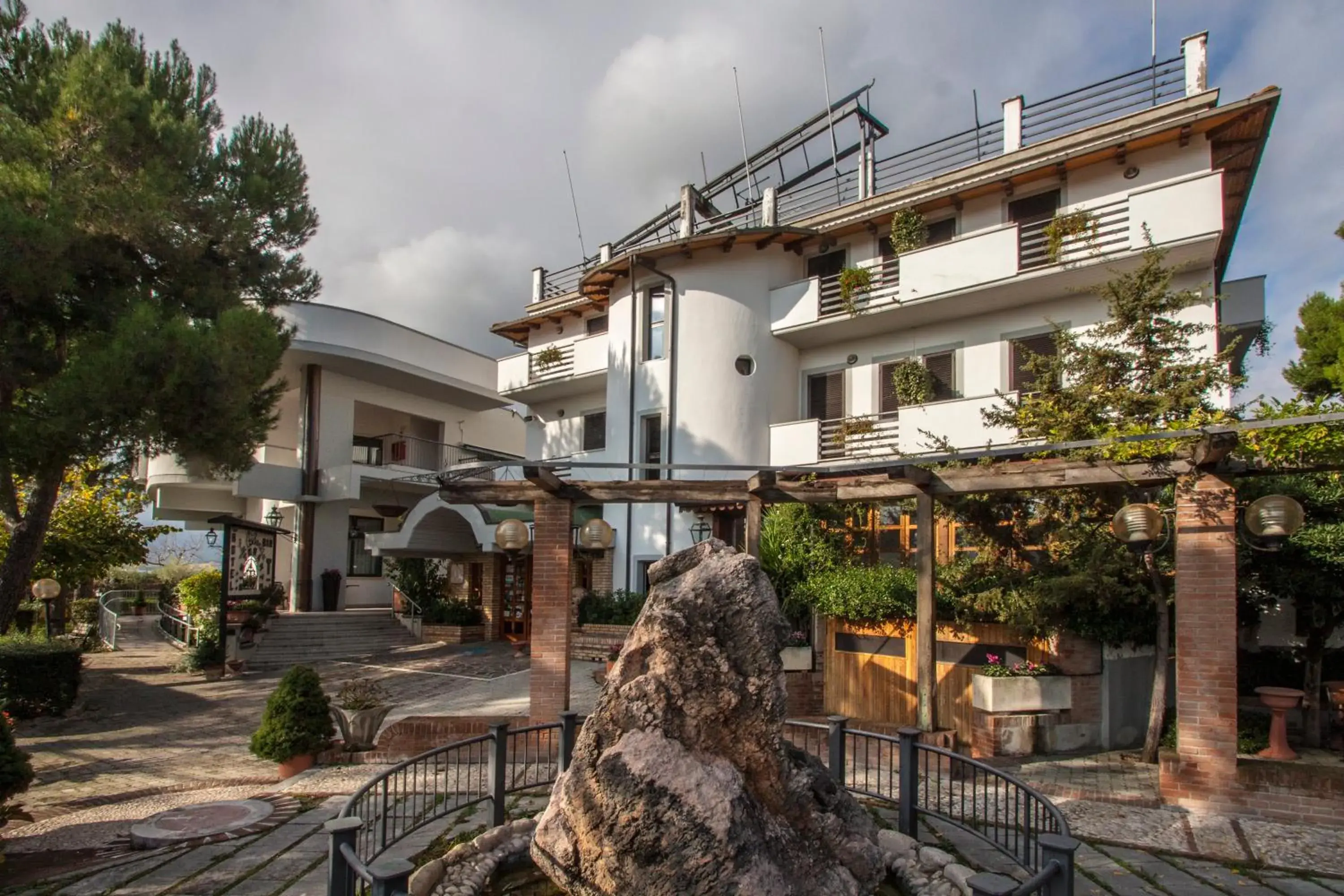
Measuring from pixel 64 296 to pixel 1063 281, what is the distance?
1802cm

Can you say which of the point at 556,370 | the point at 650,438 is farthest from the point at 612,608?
the point at 556,370

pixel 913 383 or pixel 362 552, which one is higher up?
pixel 913 383

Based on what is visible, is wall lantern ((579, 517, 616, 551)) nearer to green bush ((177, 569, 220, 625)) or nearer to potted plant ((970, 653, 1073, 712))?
potted plant ((970, 653, 1073, 712))

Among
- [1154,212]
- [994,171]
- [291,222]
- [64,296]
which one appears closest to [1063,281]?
[1154,212]

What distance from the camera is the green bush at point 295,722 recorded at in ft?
29.8

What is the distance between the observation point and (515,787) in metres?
7.97

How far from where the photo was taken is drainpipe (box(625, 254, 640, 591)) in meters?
19.4

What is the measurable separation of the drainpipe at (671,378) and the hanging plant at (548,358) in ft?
15.7

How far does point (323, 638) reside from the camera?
21.4 meters

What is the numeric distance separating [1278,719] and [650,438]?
46.1 ft

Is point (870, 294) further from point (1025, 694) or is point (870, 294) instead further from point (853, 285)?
point (1025, 694)

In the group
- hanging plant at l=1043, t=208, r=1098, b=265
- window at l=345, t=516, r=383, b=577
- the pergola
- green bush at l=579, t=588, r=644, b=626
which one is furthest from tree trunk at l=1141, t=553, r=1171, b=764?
window at l=345, t=516, r=383, b=577

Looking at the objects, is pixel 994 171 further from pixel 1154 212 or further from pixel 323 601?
pixel 323 601

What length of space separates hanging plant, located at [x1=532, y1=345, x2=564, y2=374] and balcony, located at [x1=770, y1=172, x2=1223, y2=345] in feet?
23.6
